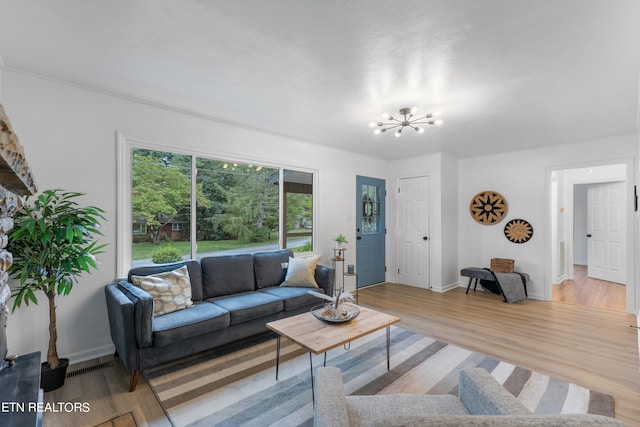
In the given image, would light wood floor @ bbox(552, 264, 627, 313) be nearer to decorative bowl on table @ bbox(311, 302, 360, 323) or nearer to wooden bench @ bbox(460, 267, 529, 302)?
wooden bench @ bbox(460, 267, 529, 302)

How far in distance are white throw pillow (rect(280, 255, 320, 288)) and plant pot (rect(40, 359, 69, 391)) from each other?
2041 millimetres

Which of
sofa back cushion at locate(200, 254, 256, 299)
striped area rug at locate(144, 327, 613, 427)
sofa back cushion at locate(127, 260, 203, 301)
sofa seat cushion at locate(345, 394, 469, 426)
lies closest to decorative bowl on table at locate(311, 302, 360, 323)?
striped area rug at locate(144, 327, 613, 427)

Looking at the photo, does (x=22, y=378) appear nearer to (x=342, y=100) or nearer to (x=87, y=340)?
(x=87, y=340)

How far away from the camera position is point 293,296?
10.2 feet

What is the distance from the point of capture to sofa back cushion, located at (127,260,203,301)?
2721mm

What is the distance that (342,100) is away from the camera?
9.18 ft

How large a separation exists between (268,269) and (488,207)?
4.02 m

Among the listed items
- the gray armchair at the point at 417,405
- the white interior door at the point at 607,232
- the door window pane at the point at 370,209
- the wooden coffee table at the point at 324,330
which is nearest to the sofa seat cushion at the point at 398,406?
the gray armchair at the point at 417,405

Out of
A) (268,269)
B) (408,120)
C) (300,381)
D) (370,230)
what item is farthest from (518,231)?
(300,381)

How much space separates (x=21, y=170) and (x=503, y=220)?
5826 mm

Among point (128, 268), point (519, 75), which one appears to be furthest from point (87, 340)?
point (519, 75)

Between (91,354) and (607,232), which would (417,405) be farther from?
(607,232)

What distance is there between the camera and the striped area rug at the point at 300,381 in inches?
75.0

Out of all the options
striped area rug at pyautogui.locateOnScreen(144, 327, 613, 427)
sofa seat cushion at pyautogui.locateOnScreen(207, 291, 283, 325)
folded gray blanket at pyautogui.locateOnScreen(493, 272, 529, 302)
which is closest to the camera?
striped area rug at pyautogui.locateOnScreen(144, 327, 613, 427)
